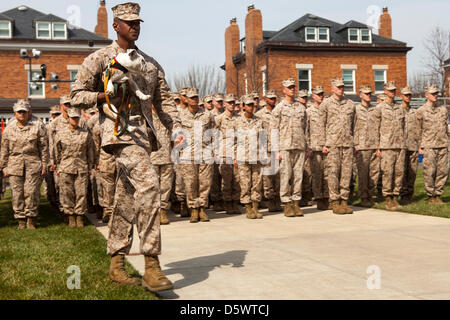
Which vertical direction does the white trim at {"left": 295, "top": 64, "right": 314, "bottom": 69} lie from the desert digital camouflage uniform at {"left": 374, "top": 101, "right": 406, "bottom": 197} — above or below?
above

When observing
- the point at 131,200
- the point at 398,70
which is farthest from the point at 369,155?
the point at 398,70

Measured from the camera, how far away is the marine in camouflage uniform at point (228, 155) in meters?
12.2

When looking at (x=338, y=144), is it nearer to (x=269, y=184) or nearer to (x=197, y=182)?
(x=269, y=184)

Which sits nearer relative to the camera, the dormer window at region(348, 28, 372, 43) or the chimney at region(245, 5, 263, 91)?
the chimney at region(245, 5, 263, 91)

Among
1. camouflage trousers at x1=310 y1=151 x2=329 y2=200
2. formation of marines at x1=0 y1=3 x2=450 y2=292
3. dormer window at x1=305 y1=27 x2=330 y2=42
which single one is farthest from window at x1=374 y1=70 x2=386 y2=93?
camouflage trousers at x1=310 y1=151 x2=329 y2=200

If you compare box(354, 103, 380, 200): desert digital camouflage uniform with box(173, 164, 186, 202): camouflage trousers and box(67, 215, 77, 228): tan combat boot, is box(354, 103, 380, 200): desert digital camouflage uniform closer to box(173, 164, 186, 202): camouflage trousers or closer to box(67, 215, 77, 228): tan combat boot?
box(173, 164, 186, 202): camouflage trousers

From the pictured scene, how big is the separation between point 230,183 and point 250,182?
0.83m

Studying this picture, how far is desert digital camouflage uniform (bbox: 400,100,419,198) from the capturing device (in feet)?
45.0

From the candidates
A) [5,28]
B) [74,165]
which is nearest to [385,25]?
[5,28]

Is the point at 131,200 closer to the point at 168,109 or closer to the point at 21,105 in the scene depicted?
the point at 168,109

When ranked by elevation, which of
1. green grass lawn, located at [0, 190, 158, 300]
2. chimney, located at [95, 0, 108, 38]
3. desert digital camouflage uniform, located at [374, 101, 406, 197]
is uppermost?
chimney, located at [95, 0, 108, 38]

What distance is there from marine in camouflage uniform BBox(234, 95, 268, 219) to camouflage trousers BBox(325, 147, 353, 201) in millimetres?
1392

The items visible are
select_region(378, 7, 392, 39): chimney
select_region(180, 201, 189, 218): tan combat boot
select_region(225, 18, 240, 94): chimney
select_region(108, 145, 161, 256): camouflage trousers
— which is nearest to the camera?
select_region(108, 145, 161, 256): camouflage trousers

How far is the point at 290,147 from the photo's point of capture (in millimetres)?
11492
